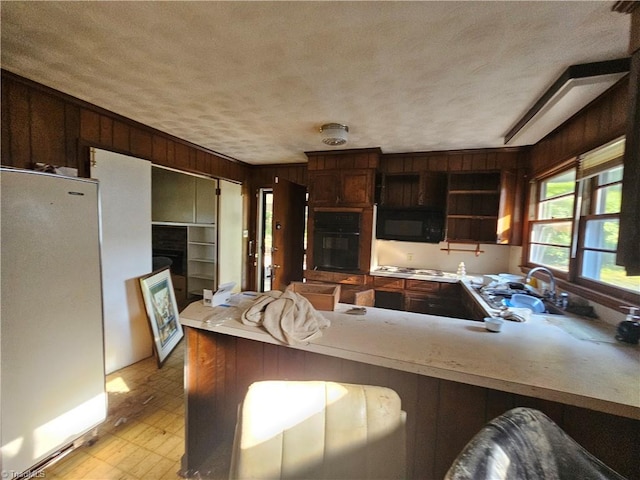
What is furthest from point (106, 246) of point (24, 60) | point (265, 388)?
point (265, 388)

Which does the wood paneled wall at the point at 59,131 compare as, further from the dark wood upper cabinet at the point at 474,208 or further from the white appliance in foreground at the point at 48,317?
the dark wood upper cabinet at the point at 474,208

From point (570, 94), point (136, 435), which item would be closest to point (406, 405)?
point (136, 435)

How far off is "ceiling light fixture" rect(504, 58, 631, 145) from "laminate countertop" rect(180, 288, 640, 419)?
1387 millimetres

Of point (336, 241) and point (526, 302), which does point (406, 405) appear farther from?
point (336, 241)

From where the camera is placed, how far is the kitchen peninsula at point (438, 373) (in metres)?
0.92

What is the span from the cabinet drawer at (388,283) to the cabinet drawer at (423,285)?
0.09 metres

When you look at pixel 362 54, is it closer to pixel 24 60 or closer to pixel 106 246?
pixel 24 60

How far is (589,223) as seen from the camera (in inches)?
76.1

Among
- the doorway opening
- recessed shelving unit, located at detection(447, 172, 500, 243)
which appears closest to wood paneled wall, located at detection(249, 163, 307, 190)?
the doorway opening

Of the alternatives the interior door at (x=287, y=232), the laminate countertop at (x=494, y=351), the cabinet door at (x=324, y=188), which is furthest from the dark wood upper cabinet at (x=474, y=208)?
the interior door at (x=287, y=232)

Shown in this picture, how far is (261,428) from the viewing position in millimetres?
747

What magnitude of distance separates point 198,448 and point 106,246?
5.90 feet

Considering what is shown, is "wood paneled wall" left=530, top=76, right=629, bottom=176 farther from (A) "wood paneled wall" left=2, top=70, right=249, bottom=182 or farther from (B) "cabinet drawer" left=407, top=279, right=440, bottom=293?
(A) "wood paneled wall" left=2, top=70, right=249, bottom=182

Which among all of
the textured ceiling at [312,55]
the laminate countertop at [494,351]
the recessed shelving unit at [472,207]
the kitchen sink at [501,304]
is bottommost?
the kitchen sink at [501,304]
